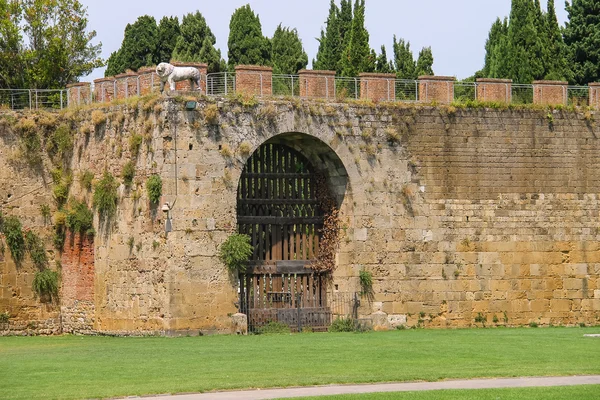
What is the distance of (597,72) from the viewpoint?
60500 millimetres

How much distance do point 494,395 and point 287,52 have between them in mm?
53967

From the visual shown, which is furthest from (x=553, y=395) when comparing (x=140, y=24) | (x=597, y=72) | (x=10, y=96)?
(x=140, y=24)

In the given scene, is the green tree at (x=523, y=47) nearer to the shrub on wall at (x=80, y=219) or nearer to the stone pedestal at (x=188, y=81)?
the stone pedestal at (x=188, y=81)

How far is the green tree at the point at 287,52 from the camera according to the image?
7662 centimetres

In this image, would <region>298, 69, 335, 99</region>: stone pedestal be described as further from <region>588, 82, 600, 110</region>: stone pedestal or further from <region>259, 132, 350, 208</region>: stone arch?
<region>588, 82, 600, 110</region>: stone pedestal

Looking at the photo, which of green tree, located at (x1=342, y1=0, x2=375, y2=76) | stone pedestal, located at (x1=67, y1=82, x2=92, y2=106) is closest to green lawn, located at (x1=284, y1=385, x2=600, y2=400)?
stone pedestal, located at (x1=67, y1=82, x2=92, y2=106)

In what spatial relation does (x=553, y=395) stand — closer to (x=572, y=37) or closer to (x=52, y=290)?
(x=52, y=290)

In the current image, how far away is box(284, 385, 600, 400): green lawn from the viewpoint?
25.5 m

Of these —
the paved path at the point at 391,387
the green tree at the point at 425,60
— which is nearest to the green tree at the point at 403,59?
the green tree at the point at 425,60

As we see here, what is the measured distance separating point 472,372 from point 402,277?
45.6ft

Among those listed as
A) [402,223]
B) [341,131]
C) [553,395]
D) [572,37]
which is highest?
[572,37]

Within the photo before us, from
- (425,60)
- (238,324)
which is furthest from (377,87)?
(425,60)

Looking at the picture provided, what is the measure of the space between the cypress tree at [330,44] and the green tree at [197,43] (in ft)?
17.6

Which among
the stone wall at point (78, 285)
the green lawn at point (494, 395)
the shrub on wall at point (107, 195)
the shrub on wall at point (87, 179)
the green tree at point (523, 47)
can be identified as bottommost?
the green lawn at point (494, 395)
